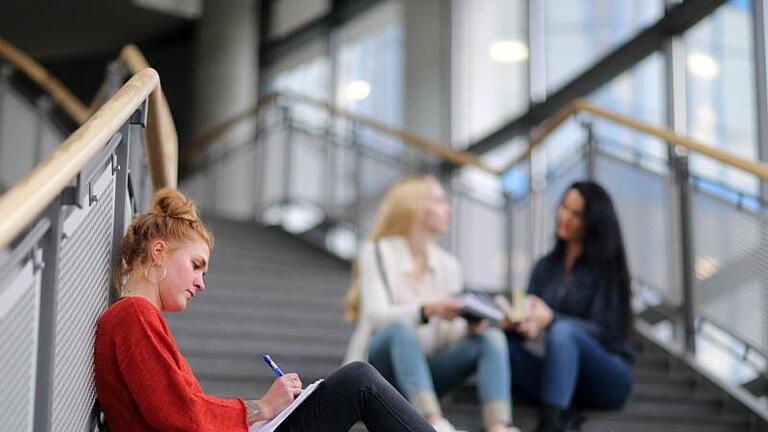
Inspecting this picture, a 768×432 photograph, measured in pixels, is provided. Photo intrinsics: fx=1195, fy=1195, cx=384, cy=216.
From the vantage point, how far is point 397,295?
14.3ft

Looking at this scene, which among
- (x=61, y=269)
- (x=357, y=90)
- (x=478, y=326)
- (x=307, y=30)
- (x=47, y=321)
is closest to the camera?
(x=47, y=321)

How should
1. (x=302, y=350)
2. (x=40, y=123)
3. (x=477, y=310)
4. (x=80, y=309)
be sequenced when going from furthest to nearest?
(x=40, y=123), (x=302, y=350), (x=477, y=310), (x=80, y=309)

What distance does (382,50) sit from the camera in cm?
1105

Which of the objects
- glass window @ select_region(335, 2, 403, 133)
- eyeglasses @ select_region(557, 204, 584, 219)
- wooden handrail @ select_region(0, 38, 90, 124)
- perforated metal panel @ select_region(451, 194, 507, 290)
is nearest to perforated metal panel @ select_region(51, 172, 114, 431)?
eyeglasses @ select_region(557, 204, 584, 219)

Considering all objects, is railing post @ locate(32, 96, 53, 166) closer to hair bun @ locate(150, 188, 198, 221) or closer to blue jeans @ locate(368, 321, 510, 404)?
blue jeans @ locate(368, 321, 510, 404)

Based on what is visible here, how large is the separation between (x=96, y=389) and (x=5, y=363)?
798mm

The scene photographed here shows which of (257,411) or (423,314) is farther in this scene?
(423,314)

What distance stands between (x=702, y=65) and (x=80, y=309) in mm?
5365

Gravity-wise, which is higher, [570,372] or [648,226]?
[648,226]

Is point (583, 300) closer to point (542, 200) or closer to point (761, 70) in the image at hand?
point (542, 200)

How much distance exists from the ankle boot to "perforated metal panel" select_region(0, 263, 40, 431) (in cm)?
234

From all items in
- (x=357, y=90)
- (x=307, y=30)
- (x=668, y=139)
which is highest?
(x=307, y=30)

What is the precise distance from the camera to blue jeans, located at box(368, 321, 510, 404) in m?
3.90

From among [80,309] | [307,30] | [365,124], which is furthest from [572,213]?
[307,30]
